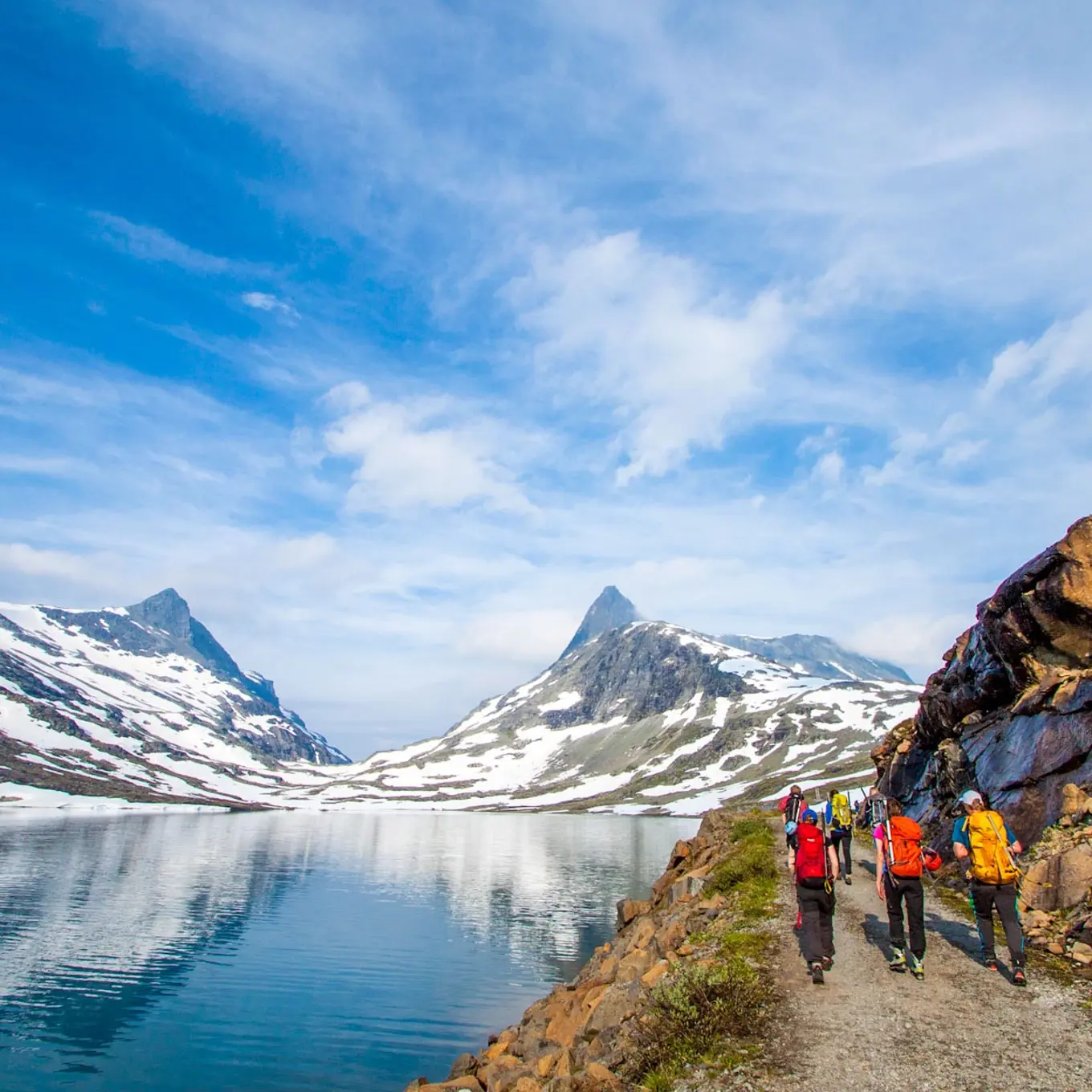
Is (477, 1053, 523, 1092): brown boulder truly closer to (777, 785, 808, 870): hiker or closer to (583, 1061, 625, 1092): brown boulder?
(583, 1061, 625, 1092): brown boulder

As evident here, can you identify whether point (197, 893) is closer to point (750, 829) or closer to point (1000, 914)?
point (750, 829)

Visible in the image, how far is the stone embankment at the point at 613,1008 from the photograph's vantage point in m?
12.4

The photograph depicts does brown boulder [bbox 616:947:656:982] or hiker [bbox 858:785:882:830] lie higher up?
hiker [bbox 858:785:882:830]

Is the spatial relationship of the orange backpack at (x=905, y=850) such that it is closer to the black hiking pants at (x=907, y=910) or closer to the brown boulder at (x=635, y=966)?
the black hiking pants at (x=907, y=910)

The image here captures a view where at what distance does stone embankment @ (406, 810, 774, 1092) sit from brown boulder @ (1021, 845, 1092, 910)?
22.2 ft

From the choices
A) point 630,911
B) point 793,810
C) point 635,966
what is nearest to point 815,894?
point 635,966

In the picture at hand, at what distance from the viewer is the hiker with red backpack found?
14.4m

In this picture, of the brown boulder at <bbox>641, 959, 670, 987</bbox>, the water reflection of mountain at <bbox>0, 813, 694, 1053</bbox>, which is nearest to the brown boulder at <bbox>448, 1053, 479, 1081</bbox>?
the brown boulder at <bbox>641, 959, 670, 987</bbox>

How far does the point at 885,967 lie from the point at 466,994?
931 inches

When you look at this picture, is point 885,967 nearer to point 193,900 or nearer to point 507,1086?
point 507,1086

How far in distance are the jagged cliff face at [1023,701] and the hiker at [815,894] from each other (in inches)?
397

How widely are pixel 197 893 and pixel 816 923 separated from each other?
58673 mm

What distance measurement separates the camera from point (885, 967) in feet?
48.8

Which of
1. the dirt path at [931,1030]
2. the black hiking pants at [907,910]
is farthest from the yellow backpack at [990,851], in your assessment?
the dirt path at [931,1030]
